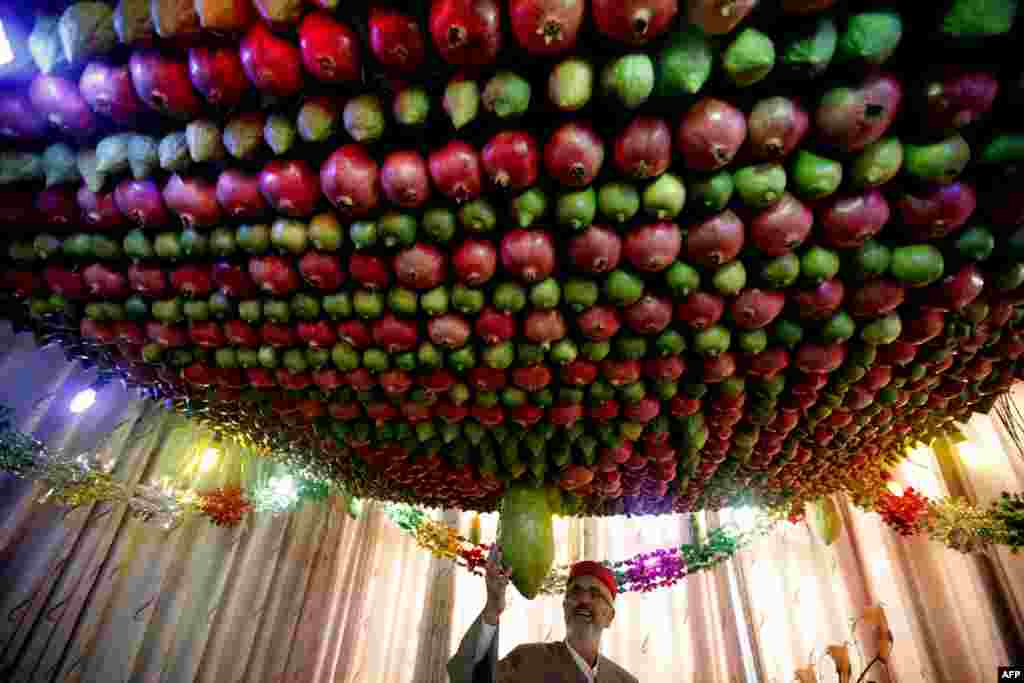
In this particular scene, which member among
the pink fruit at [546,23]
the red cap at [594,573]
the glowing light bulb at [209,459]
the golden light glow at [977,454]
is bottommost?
the red cap at [594,573]

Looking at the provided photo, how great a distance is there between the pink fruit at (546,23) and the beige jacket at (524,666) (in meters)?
2.22

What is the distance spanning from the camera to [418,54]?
3.24 ft

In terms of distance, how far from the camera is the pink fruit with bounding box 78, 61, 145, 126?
3.72 feet

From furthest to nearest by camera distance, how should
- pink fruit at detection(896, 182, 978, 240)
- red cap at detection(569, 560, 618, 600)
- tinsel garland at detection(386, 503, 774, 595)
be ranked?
tinsel garland at detection(386, 503, 774, 595)
red cap at detection(569, 560, 618, 600)
pink fruit at detection(896, 182, 978, 240)

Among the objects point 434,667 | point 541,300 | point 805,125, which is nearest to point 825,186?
point 805,125

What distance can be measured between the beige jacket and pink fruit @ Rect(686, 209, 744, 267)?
1882 millimetres

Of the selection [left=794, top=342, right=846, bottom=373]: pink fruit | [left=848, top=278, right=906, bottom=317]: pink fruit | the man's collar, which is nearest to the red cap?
the man's collar

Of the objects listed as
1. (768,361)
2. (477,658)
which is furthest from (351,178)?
(477,658)

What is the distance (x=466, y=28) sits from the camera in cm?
91

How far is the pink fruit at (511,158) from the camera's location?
3.47ft

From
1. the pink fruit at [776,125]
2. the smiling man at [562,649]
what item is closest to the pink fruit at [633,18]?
the pink fruit at [776,125]

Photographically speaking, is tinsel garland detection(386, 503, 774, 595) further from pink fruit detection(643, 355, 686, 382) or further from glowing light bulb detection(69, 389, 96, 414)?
pink fruit detection(643, 355, 686, 382)

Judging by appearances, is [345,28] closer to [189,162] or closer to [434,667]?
[189,162]

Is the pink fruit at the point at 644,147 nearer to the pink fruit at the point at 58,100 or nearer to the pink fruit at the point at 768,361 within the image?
the pink fruit at the point at 768,361
